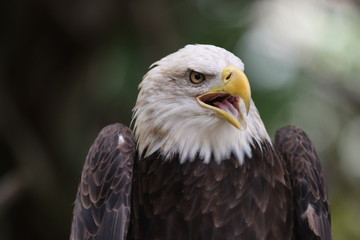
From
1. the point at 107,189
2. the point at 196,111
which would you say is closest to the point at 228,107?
the point at 196,111

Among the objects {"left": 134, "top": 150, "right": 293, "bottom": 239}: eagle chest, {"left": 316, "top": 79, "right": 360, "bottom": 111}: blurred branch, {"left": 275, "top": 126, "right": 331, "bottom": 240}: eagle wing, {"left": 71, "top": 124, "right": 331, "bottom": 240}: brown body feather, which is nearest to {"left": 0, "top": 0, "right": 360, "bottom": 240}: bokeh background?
{"left": 316, "top": 79, "right": 360, "bottom": 111}: blurred branch

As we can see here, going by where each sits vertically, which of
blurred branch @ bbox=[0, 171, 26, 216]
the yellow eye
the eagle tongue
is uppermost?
the yellow eye

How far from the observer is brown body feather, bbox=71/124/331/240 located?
4.23 meters

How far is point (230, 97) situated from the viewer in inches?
167

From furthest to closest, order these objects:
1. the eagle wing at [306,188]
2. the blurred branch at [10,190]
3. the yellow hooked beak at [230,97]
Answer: the blurred branch at [10,190]
the eagle wing at [306,188]
the yellow hooked beak at [230,97]

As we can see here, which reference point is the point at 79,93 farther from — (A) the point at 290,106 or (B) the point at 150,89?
(B) the point at 150,89

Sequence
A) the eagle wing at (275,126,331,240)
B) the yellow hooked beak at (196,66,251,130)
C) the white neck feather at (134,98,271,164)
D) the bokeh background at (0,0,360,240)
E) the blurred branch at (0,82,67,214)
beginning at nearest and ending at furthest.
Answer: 1. the yellow hooked beak at (196,66,251,130)
2. the white neck feather at (134,98,271,164)
3. the eagle wing at (275,126,331,240)
4. the blurred branch at (0,82,67,214)
5. the bokeh background at (0,0,360,240)

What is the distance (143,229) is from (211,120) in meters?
0.72

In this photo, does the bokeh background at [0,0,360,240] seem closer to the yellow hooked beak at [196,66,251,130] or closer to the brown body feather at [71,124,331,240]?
the brown body feather at [71,124,331,240]

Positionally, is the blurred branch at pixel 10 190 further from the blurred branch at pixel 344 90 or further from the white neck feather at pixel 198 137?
the white neck feather at pixel 198 137

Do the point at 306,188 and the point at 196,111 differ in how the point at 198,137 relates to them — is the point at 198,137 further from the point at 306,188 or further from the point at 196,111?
the point at 306,188

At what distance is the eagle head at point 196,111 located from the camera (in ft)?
13.8

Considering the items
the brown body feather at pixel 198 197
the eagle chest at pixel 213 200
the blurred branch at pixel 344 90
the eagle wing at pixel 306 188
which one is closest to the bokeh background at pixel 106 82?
the blurred branch at pixel 344 90

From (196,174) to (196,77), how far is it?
0.54 meters
